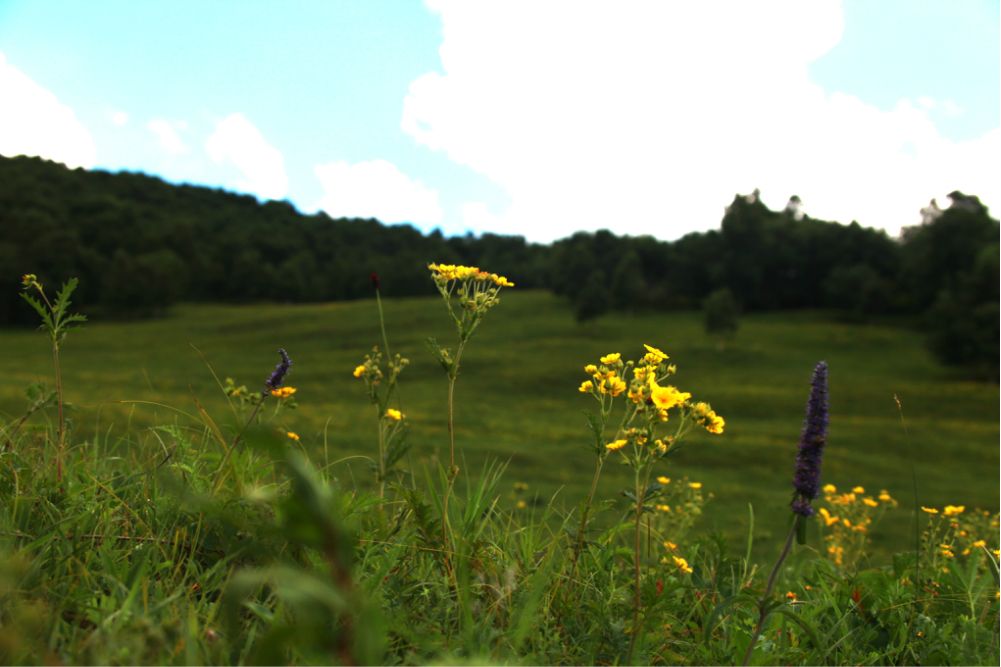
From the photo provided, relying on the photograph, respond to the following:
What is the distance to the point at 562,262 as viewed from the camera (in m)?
84.1

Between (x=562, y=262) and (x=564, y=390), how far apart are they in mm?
39617

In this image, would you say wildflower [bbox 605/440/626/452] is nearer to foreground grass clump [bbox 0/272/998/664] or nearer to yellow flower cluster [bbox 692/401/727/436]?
foreground grass clump [bbox 0/272/998/664]

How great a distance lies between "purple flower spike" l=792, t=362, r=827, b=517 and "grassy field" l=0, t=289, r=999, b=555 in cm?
201

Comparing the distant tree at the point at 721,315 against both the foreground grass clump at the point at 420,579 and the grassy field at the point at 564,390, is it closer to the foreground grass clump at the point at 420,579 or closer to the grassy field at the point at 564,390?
the grassy field at the point at 564,390

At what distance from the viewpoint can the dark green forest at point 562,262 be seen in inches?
2606

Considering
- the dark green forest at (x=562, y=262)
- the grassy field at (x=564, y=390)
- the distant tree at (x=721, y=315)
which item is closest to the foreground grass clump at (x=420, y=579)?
the grassy field at (x=564, y=390)

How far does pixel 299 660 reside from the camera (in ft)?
5.23

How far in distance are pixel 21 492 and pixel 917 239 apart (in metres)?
81.2

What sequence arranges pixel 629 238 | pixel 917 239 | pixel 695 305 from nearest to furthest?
pixel 917 239, pixel 695 305, pixel 629 238

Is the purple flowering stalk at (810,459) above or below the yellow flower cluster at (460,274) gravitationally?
below

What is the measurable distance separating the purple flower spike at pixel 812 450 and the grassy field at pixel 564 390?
79.3 inches

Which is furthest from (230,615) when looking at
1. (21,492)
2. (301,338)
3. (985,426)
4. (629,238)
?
(629,238)

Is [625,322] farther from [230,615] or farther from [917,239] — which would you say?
[230,615]

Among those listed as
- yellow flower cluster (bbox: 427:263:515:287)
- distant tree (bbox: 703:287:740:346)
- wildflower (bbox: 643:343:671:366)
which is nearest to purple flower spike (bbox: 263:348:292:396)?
yellow flower cluster (bbox: 427:263:515:287)
